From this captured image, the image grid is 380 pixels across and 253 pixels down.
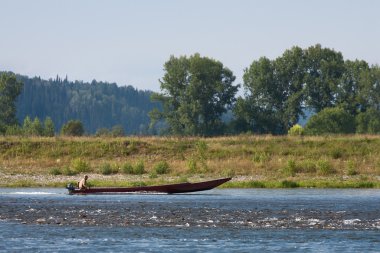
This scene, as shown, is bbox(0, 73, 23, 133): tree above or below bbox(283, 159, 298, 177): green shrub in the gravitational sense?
above

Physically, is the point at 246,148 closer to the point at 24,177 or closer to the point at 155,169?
the point at 155,169

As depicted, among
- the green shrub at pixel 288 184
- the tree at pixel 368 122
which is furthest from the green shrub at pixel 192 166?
the tree at pixel 368 122

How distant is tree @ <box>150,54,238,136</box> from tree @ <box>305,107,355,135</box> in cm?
1641

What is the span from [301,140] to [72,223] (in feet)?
177

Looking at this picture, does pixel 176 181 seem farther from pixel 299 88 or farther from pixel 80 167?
pixel 299 88

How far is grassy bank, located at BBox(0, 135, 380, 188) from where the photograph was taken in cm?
7412

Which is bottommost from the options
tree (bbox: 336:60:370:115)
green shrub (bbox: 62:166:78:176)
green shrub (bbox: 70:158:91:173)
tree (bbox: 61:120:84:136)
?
green shrub (bbox: 62:166:78:176)

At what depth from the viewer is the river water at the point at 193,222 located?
115 ft

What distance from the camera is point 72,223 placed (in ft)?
141

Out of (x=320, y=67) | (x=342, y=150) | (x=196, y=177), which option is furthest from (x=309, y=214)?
(x=320, y=67)

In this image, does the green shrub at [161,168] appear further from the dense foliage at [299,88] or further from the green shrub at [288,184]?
the dense foliage at [299,88]

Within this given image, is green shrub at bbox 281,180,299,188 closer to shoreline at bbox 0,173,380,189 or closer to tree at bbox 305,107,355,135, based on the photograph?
shoreline at bbox 0,173,380,189

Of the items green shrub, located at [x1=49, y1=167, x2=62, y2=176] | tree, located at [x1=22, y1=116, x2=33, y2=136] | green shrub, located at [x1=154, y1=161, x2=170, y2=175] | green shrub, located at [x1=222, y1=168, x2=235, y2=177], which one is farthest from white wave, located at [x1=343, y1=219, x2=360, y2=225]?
tree, located at [x1=22, y1=116, x2=33, y2=136]

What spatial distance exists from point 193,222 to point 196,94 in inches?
4002
